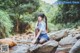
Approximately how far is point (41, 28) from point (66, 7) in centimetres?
617

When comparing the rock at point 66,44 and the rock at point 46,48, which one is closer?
the rock at point 46,48

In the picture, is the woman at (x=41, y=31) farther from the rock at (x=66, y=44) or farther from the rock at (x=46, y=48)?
the rock at (x=66, y=44)

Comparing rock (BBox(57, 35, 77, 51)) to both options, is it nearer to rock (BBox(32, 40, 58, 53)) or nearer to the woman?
rock (BBox(32, 40, 58, 53))

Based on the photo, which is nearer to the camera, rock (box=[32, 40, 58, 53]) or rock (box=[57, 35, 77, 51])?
rock (box=[32, 40, 58, 53])

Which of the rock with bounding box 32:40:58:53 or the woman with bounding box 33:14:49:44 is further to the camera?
the woman with bounding box 33:14:49:44

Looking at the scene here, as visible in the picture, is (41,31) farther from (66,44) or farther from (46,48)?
(66,44)

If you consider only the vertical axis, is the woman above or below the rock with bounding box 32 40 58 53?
above

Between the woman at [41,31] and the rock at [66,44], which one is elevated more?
the woman at [41,31]

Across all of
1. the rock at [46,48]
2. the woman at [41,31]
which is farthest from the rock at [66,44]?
the woman at [41,31]

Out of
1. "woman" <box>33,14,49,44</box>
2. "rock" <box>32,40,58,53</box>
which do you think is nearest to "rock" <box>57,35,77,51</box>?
"rock" <box>32,40,58,53</box>

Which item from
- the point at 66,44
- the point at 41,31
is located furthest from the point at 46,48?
the point at 66,44

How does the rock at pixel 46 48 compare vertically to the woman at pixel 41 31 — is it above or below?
below

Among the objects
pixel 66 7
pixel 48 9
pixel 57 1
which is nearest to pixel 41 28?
pixel 57 1

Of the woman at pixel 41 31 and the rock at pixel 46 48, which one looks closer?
the rock at pixel 46 48
